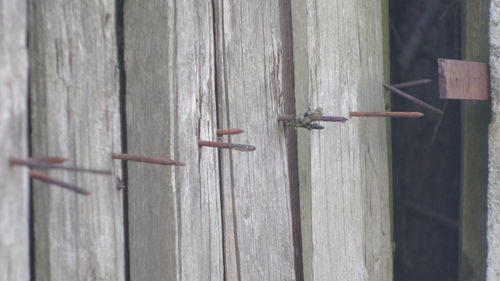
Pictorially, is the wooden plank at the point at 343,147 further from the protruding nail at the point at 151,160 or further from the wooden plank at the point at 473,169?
the protruding nail at the point at 151,160

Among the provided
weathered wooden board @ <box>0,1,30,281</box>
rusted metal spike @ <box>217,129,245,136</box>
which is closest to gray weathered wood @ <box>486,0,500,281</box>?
rusted metal spike @ <box>217,129,245,136</box>

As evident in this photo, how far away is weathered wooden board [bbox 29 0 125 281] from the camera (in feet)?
5.46

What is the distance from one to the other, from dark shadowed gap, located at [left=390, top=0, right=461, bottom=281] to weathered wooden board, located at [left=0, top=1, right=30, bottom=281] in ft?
6.63

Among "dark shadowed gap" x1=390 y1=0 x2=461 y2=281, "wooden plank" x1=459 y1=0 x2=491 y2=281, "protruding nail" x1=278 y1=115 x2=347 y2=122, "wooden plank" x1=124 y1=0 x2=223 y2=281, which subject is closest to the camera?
"wooden plank" x1=124 y1=0 x2=223 y2=281

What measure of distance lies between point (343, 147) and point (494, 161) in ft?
1.40

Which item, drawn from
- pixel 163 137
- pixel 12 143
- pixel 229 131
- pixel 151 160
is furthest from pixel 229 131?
pixel 12 143

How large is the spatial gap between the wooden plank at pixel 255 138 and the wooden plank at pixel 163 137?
0.48 ft

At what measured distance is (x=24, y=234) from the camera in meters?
1.34

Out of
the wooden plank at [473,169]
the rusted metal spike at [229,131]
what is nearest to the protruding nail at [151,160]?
the rusted metal spike at [229,131]

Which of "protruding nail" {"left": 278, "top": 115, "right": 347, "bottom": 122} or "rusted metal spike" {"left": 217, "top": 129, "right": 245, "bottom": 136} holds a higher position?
"protruding nail" {"left": 278, "top": 115, "right": 347, "bottom": 122}

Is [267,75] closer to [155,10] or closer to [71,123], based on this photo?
[155,10]

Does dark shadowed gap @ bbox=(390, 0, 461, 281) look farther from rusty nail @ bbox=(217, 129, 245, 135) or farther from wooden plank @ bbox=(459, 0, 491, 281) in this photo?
rusty nail @ bbox=(217, 129, 245, 135)

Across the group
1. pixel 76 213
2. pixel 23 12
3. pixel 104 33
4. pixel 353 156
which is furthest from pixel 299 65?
pixel 23 12

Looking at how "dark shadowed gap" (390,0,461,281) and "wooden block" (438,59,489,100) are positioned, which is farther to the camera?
"dark shadowed gap" (390,0,461,281)
